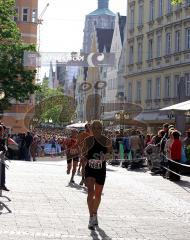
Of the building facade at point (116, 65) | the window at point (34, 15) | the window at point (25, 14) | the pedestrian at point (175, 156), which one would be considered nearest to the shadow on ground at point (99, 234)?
the pedestrian at point (175, 156)

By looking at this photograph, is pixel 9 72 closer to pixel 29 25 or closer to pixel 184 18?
pixel 184 18

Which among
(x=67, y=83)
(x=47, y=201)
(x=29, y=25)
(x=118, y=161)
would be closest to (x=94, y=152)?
(x=47, y=201)

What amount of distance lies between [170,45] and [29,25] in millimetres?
31330

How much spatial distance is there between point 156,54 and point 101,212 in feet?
149

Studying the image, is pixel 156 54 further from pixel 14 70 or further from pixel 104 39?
pixel 104 39

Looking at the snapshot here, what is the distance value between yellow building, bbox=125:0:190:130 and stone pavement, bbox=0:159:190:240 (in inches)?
1221

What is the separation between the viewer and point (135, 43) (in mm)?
63625

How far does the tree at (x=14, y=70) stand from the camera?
54.8 metres

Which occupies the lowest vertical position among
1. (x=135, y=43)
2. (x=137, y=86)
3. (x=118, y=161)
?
(x=118, y=161)

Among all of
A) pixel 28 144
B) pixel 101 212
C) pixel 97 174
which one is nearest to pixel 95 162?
pixel 97 174

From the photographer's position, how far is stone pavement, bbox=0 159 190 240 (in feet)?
35.0

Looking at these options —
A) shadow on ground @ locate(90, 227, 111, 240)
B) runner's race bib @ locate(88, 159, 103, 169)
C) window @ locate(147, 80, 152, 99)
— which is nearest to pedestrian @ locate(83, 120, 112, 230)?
runner's race bib @ locate(88, 159, 103, 169)

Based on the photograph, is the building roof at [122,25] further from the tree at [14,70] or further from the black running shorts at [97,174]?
the black running shorts at [97,174]

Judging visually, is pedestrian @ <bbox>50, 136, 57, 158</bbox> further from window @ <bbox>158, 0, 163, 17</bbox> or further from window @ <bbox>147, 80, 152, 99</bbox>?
window @ <bbox>158, 0, 163, 17</bbox>
